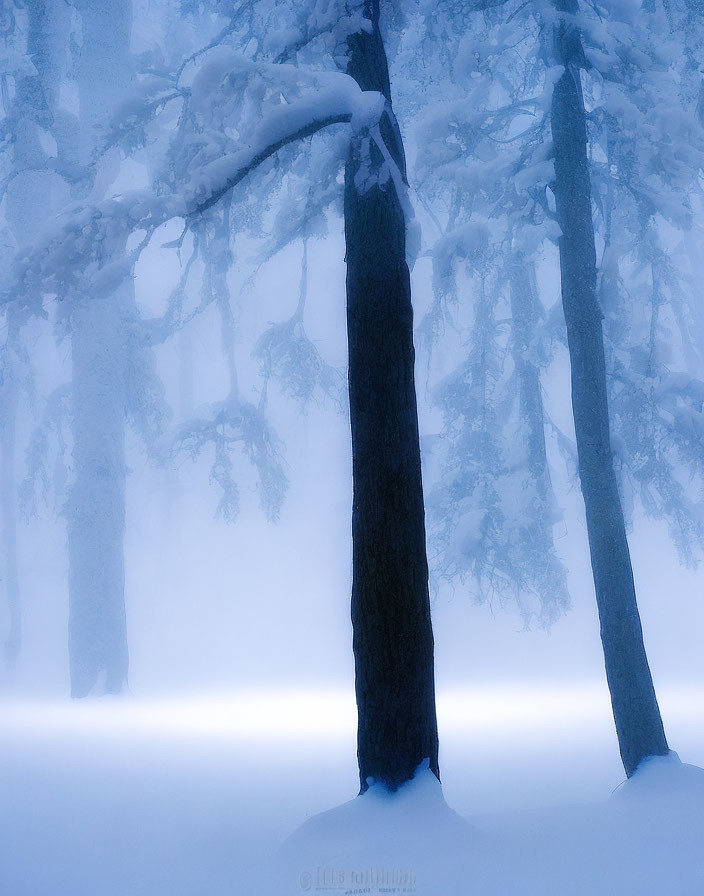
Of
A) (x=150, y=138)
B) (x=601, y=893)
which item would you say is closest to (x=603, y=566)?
(x=601, y=893)

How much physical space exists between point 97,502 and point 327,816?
9.91m

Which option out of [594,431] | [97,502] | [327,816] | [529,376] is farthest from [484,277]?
[97,502]

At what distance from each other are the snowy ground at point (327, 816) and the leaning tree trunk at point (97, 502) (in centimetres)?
333

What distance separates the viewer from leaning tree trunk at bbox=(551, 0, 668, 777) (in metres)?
6.74

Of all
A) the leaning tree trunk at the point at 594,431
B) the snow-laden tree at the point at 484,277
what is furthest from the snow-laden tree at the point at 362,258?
the leaning tree trunk at the point at 594,431

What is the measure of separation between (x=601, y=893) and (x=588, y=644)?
1885cm

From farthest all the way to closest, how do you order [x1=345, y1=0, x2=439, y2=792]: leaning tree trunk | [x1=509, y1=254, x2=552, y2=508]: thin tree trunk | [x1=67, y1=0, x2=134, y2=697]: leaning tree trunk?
[x1=67, y1=0, x2=134, y2=697]: leaning tree trunk < [x1=509, y1=254, x2=552, y2=508]: thin tree trunk < [x1=345, y1=0, x2=439, y2=792]: leaning tree trunk

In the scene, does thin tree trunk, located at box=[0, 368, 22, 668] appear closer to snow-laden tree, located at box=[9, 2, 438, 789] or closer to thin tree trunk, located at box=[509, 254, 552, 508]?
thin tree trunk, located at box=[509, 254, 552, 508]

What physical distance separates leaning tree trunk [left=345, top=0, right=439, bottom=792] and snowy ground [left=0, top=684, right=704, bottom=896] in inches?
14.9

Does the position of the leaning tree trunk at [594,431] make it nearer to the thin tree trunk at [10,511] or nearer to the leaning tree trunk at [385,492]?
the leaning tree trunk at [385,492]

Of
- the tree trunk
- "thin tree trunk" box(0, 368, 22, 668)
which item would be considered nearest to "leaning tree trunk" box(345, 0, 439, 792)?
the tree trunk

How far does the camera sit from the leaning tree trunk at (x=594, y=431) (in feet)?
22.1

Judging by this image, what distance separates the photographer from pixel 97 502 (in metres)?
13.9

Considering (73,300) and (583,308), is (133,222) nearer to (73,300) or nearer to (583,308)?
(73,300)
